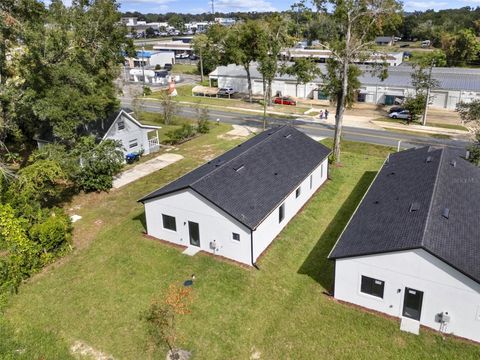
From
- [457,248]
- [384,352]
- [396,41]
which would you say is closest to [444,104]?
[457,248]

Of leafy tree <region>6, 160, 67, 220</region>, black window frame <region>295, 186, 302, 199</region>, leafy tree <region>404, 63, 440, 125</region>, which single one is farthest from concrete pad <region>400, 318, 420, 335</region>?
leafy tree <region>404, 63, 440, 125</region>

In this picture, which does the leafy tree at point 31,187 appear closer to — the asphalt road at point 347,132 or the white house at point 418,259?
the white house at point 418,259

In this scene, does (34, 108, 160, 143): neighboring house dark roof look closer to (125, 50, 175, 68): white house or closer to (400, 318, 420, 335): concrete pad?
(400, 318, 420, 335): concrete pad

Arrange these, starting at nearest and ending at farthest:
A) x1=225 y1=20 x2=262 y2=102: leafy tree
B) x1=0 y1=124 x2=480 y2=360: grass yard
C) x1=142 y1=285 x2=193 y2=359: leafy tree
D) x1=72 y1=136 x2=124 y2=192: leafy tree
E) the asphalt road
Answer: x1=0 y1=124 x2=480 y2=360: grass yard
x1=142 y1=285 x2=193 y2=359: leafy tree
x1=72 y1=136 x2=124 y2=192: leafy tree
the asphalt road
x1=225 y1=20 x2=262 y2=102: leafy tree

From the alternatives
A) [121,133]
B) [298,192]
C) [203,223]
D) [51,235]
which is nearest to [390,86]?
[298,192]

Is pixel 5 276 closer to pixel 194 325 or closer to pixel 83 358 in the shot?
pixel 83 358

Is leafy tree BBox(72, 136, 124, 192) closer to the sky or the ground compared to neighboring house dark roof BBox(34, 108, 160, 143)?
closer to the ground

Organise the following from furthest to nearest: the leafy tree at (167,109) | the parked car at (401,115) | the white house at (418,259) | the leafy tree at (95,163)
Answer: the parked car at (401,115) → the leafy tree at (167,109) → the leafy tree at (95,163) → the white house at (418,259)

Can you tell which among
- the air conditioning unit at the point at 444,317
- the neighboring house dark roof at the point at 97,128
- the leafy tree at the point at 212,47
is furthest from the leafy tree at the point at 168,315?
the leafy tree at the point at 212,47
